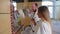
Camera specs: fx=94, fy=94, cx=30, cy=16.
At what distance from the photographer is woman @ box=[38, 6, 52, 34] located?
73 centimetres

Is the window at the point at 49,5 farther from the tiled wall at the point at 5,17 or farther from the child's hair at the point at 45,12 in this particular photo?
the tiled wall at the point at 5,17

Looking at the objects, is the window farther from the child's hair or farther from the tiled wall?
the tiled wall

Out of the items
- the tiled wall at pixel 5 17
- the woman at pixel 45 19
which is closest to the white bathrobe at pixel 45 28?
the woman at pixel 45 19

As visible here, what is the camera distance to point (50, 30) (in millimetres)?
781

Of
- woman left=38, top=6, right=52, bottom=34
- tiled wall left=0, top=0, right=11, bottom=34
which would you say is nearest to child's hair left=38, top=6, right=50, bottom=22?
woman left=38, top=6, right=52, bottom=34

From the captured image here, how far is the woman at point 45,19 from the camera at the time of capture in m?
0.73

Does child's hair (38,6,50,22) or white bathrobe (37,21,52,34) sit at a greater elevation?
child's hair (38,6,50,22)

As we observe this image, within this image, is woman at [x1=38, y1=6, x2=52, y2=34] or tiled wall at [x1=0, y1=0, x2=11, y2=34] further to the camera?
woman at [x1=38, y1=6, x2=52, y2=34]

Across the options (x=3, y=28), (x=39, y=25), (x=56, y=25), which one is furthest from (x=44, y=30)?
(x=3, y=28)

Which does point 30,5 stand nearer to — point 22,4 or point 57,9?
point 22,4

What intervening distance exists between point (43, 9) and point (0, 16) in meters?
0.40

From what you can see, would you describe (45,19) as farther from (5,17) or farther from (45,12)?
(5,17)

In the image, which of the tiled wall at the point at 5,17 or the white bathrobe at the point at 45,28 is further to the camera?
the white bathrobe at the point at 45,28

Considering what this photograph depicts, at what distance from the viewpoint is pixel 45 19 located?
0.78 m
